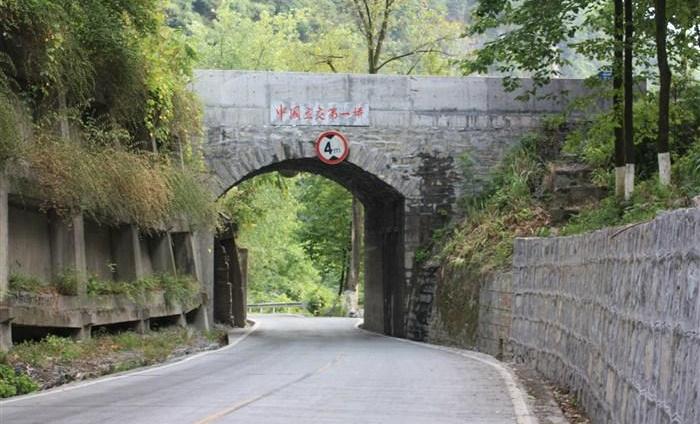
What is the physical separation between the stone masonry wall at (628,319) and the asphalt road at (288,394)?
970mm

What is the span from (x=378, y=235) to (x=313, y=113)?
6463 mm

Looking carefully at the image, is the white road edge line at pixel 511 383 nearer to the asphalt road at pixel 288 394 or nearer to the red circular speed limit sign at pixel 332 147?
the asphalt road at pixel 288 394

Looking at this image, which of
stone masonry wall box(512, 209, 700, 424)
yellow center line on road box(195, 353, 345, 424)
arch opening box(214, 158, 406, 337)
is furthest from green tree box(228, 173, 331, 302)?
stone masonry wall box(512, 209, 700, 424)

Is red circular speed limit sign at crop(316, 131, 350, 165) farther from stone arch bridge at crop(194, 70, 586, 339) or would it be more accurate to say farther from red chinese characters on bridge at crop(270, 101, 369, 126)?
red chinese characters on bridge at crop(270, 101, 369, 126)

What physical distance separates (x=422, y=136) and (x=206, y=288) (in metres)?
6.75

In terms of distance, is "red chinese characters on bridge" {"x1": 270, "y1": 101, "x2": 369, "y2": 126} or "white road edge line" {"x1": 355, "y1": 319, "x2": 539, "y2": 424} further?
"red chinese characters on bridge" {"x1": 270, "y1": 101, "x2": 369, "y2": 126}

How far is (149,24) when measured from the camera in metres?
15.9

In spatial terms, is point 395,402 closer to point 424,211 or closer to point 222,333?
point 222,333

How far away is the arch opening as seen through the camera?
24906 mm

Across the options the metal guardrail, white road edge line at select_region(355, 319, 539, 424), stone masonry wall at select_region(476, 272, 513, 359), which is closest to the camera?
white road edge line at select_region(355, 319, 539, 424)

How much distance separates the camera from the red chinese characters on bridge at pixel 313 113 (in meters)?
23.4

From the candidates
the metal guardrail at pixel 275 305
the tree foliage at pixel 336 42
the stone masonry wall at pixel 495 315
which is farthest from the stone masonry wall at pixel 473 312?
the metal guardrail at pixel 275 305

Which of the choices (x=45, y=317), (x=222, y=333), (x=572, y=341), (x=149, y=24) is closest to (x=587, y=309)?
(x=572, y=341)

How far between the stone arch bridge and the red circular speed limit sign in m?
0.15
